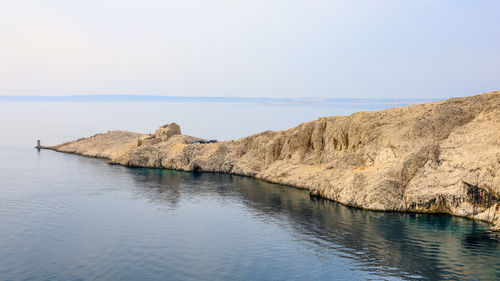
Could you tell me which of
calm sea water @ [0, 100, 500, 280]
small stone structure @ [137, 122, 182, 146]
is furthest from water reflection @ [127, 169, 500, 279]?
small stone structure @ [137, 122, 182, 146]

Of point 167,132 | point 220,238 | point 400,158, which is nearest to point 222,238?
point 220,238

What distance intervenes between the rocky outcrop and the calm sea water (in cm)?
199

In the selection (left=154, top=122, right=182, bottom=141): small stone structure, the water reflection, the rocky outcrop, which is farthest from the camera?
(left=154, top=122, right=182, bottom=141): small stone structure

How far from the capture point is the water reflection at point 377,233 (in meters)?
35.0

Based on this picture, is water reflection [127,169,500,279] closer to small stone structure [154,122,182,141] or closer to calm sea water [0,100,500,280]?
calm sea water [0,100,500,280]

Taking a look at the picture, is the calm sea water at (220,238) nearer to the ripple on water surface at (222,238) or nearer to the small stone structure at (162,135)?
the ripple on water surface at (222,238)

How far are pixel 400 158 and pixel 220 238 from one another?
82.7ft

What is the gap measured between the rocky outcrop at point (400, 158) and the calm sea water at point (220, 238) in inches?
78.4

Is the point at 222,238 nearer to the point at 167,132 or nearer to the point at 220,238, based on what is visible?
the point at 220,238

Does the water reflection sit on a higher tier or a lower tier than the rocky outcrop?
lower

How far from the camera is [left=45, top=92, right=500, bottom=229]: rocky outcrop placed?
4756 cm

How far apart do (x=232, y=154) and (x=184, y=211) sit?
31.1 m

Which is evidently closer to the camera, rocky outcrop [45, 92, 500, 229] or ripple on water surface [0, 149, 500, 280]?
ripple on water surface [0, 149, 500, 280]

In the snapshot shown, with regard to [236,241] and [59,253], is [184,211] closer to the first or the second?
[236,241]
